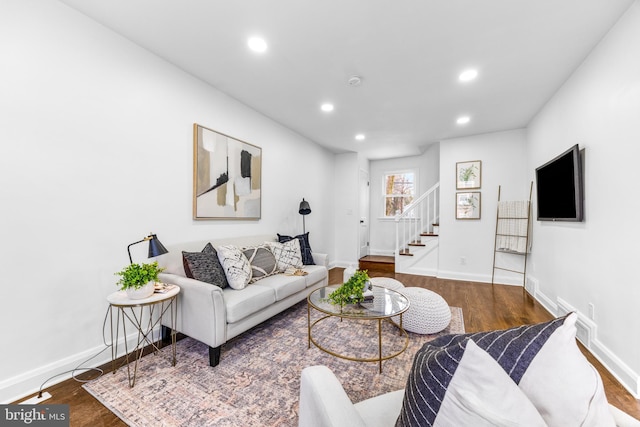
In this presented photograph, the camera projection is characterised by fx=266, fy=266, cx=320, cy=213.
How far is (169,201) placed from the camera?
2527 millimetres

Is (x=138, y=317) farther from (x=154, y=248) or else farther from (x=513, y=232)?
(x=513, y=232)

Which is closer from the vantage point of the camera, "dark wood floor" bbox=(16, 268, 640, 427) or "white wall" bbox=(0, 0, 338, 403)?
"dark wood floor" bbox=(16, 268, 640, 427)

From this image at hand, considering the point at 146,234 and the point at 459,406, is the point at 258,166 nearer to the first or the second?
the point at 146,234

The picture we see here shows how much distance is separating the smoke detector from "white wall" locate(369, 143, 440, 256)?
3521mm

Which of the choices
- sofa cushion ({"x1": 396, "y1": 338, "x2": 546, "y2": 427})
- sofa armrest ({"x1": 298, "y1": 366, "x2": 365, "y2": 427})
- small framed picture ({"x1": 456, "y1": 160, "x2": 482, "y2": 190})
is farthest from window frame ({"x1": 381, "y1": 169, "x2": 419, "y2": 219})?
sofa cushion ({"x1": 396, "y1": 338, "x2": 546, "y2": 427})

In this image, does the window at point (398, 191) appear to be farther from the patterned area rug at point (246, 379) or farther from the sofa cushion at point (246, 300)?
the sofa cushion at point (246, 300)

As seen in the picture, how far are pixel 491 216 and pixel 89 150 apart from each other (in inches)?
207

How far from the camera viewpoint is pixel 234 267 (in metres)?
2.54

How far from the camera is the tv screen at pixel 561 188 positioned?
2.46 meters

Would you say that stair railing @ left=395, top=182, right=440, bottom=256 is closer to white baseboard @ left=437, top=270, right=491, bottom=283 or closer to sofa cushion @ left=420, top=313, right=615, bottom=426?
white baseboard @ left=437, top=270, right=491, bottom=283

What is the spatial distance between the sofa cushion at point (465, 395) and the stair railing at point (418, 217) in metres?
4.68

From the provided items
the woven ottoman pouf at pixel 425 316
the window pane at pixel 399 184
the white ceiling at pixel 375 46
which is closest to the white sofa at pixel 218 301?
the woven ottoman pouf at pixel 425 316

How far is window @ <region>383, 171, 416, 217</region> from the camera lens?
6.18 meters

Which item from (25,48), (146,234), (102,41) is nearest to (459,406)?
(146,234)
